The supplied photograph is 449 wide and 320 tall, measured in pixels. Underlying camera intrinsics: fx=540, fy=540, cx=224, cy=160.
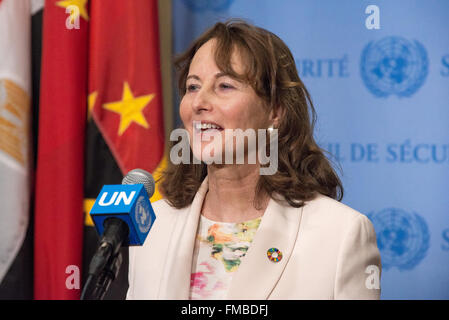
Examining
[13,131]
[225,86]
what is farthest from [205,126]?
[13,131]

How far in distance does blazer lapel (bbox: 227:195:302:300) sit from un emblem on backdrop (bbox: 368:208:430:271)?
114 centimetres

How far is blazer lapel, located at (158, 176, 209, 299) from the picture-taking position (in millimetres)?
1582

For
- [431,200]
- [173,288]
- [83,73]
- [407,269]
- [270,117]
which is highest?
[83,73]

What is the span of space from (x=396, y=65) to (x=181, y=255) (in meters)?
1.63

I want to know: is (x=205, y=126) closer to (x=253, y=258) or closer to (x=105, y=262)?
(x=253, y=258)

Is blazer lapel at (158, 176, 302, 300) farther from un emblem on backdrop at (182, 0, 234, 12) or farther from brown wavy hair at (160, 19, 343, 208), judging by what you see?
un emblem on backdrop at (182, 0, 234, 12)

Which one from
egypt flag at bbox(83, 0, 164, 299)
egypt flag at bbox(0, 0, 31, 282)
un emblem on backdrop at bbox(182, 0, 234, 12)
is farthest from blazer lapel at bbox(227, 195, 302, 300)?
un emblem on backdrop at bbox(182, 0, 234, 12)

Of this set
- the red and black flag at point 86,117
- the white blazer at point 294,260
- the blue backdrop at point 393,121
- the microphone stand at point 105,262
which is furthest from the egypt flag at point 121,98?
the microphone stand at point 105,262

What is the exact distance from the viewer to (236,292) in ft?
4.97
